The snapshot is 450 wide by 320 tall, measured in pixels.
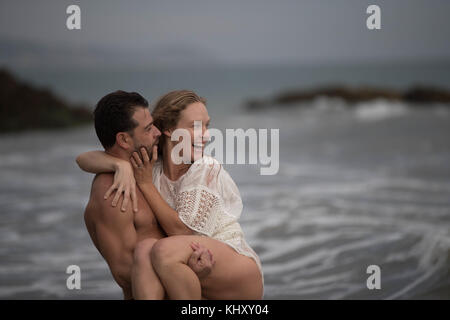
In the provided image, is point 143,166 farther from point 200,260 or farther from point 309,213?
point 309,213

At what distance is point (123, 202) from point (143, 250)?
20cm

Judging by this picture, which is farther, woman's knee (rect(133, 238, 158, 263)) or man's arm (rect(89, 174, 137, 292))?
man's arm (rect(89, 174, 137, 292))

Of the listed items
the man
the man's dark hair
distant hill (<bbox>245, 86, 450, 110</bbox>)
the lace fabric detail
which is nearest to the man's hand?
the lace fabric detail

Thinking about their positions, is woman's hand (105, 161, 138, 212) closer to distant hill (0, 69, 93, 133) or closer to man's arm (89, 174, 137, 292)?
man's arm (89, 174, 137, 292)

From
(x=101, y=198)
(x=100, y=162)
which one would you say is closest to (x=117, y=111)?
(x=100, y=162)

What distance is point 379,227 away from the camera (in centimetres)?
603

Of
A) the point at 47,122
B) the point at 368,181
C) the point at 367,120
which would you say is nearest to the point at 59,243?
the point at 368,181

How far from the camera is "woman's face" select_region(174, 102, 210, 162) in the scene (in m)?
2.37

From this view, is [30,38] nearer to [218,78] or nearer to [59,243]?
[218,78]

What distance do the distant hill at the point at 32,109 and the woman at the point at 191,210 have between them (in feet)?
35.3

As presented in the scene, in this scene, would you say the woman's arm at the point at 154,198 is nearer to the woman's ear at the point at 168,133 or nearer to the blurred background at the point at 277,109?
the woman's ear at the point at 168,133

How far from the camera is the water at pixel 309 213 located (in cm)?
461

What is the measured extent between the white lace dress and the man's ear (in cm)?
21

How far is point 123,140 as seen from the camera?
233 centimetres
